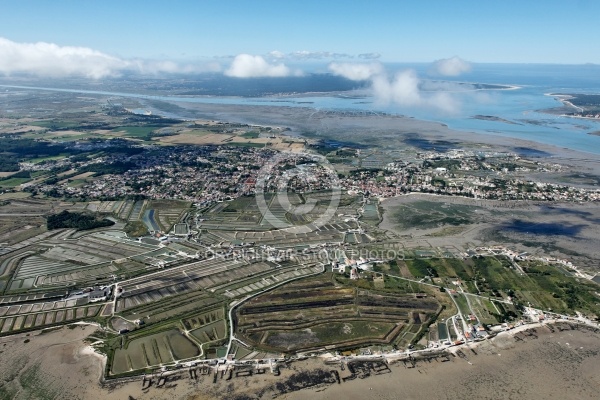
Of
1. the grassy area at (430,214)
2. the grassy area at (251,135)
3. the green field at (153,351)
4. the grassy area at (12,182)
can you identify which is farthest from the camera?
the grassy area at (251,135)

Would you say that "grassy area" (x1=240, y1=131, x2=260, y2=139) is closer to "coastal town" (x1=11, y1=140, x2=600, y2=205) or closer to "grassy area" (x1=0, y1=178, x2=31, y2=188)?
"coastal town" (x1=11, y1=140, x2=600, y2=205)

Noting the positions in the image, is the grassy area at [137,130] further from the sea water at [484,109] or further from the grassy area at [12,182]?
the sea water at [484,109]

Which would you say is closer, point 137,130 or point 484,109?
point 137,130

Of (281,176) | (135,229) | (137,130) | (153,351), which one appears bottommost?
(153,351)

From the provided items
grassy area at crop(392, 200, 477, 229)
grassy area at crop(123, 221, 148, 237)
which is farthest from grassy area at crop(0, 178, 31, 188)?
grassy area at crop(392, 200, 477, 229)

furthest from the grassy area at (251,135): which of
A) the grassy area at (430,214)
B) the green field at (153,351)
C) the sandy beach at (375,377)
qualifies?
the sandy beach at (375,377)

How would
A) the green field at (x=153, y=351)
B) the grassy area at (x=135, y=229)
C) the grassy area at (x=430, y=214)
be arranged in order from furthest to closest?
the grassy area at (x=430, y=214) < the grassy area at (x=135, y=229) < the green field at (x=153, y=351)

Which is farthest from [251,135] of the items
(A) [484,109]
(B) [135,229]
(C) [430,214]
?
(A) [484,109]

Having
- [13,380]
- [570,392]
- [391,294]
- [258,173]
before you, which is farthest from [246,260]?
[258,173]

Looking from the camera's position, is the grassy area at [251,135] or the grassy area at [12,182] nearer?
the grassy area at [12,182]

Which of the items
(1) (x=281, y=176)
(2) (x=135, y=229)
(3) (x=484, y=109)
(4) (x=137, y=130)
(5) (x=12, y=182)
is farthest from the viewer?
(3) (x=484, y=109)

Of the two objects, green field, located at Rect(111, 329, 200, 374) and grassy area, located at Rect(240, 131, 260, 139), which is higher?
grassy area, located at Rect(240, 131, 260, 139)

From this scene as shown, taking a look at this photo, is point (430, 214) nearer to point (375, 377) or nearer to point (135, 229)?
point (375, 377)
